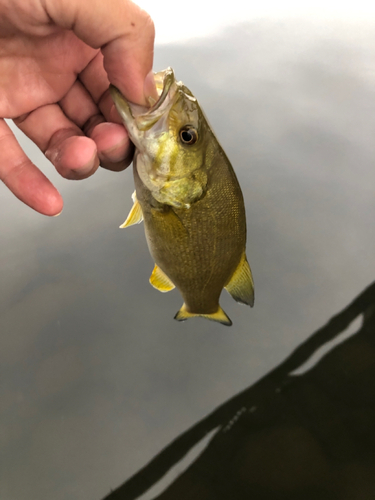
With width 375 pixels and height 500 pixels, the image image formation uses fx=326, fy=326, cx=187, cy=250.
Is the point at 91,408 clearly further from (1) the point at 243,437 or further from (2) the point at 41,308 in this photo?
(1) the point at 243,437

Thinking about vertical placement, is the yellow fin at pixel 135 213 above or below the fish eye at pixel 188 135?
below

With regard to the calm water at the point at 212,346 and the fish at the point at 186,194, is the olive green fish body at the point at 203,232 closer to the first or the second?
the fish at the point at 186,194

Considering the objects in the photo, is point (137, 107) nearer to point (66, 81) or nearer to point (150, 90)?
point (150, 90)

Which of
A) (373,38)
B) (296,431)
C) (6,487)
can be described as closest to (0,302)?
(6,487)

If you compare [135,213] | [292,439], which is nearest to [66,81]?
[135,213]

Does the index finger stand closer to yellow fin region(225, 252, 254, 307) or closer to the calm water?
yellow fin region(225, 252, 254, 307)

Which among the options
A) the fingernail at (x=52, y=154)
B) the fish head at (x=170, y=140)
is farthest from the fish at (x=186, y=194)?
the fingernail at (x=52, y=154)

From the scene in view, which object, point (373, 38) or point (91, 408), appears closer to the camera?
point (91, 408)

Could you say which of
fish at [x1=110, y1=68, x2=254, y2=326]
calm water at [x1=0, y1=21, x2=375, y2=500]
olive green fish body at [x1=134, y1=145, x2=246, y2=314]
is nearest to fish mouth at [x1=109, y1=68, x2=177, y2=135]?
fish at [x1=110, y1=68, x2=254, y2=326]
